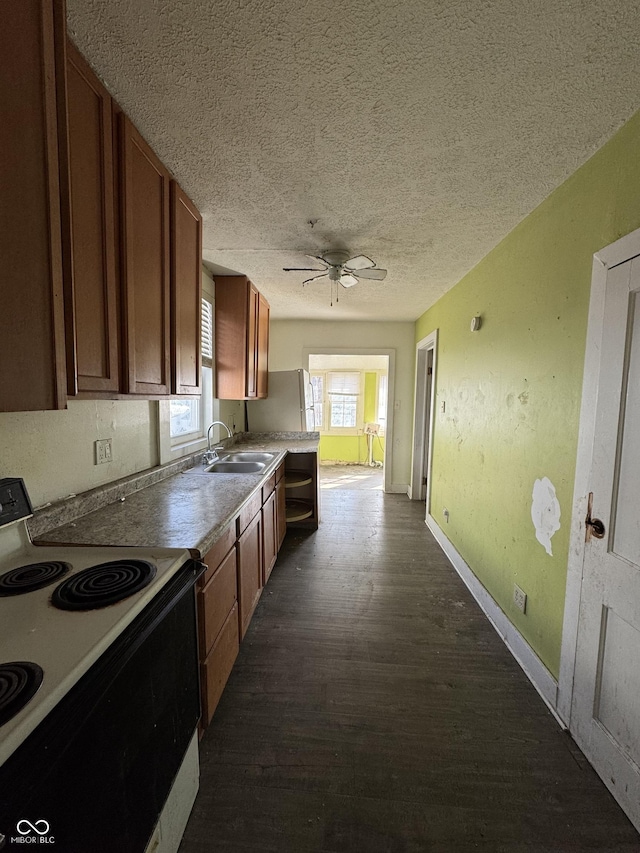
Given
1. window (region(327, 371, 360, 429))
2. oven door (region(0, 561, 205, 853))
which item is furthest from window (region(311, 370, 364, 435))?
oven door (region(0, 561, 205, 853))

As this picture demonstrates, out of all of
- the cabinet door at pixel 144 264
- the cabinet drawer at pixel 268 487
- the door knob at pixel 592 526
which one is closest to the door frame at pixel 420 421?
the cabinet drawer at pixel 268 487

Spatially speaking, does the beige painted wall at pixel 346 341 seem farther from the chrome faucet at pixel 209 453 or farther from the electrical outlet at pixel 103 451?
Result: the electrical outlet at pixel 103 451

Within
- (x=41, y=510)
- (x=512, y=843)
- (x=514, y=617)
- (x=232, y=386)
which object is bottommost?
(x=512, y=843)

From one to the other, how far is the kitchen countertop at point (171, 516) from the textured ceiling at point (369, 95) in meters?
1.57

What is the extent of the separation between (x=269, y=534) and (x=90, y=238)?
2.07 meters

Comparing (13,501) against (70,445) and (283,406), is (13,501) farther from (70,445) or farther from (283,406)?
(283,406)

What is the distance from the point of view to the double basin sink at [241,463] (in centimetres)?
274

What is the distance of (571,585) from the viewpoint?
1493 mm

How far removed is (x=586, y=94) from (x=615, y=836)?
8.05ft

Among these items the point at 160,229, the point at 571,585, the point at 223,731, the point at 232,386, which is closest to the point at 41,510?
the point at 223,731

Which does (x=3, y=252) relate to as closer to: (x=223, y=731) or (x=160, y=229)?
(x=160, y=229)

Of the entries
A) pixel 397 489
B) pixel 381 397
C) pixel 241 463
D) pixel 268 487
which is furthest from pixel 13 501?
pixel 381 397

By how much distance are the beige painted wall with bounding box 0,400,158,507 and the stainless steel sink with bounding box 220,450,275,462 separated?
988 mm

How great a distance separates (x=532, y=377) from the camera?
186 cm
